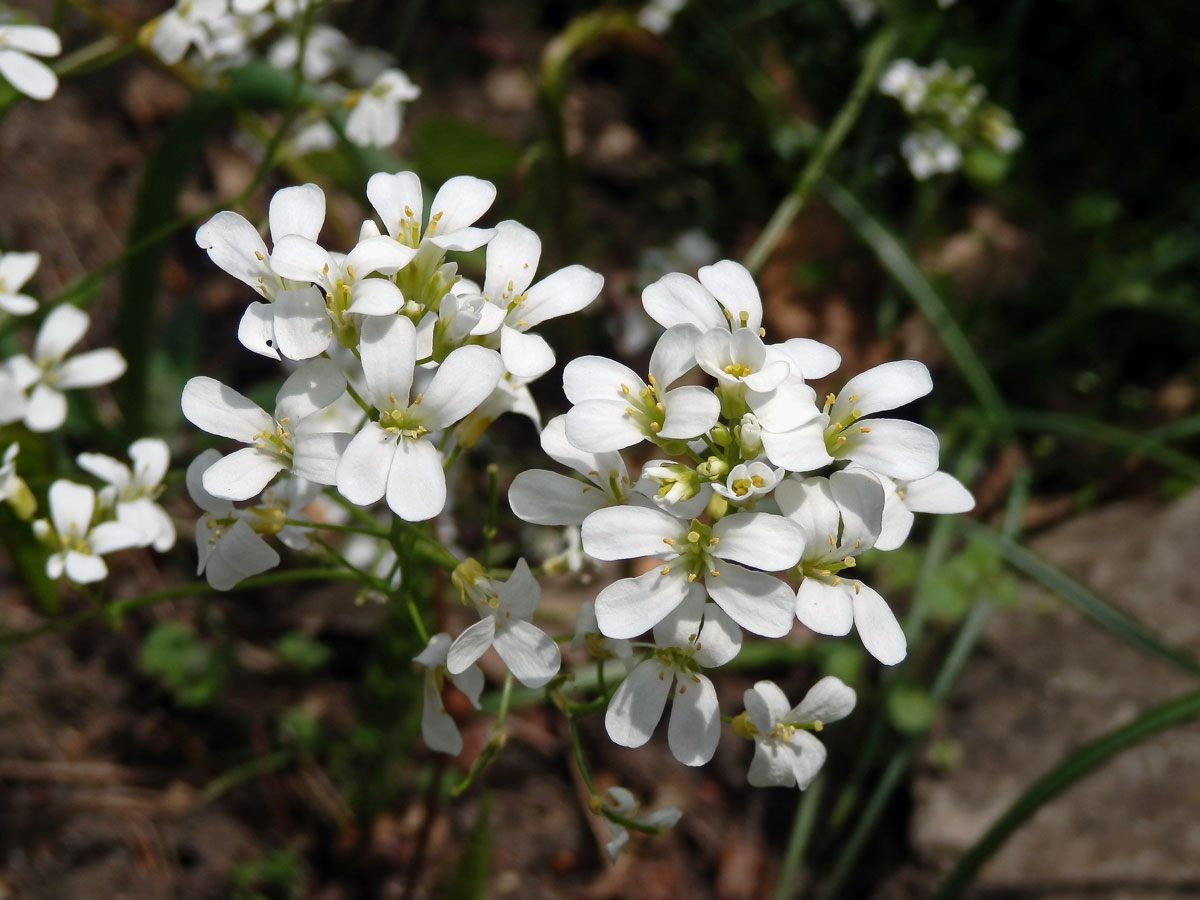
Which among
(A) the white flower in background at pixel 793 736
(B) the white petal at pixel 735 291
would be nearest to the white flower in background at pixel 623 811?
(A) the white flower in background at pixel 793 736

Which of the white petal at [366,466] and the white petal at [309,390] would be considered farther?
the white petal at [309,390]

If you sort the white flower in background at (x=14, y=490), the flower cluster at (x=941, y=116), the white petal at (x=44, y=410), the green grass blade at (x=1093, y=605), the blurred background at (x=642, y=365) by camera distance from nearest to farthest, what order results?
the white flower in background at (x=14, y=490) < the white petal at (x=44, y=410) < the green grass blade at (x=1093, y=605) < the blurred background at (x=642, y=365) < the flower cluster at (x=941, y=116)

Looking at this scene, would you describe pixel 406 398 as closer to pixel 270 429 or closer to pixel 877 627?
pixel 270 429

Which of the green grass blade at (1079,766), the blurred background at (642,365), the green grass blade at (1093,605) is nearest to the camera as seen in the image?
the green grass blade at (1079,766)

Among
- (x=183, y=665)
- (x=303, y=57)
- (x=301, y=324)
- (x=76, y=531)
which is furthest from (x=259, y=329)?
(x=183, y=665)

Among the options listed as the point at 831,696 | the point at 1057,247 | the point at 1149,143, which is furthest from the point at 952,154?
the point at 831,696

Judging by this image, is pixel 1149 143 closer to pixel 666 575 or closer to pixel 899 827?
pixel 899 827

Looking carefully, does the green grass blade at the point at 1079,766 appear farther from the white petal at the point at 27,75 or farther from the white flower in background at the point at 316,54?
the white flower in background at the point at 316,54
